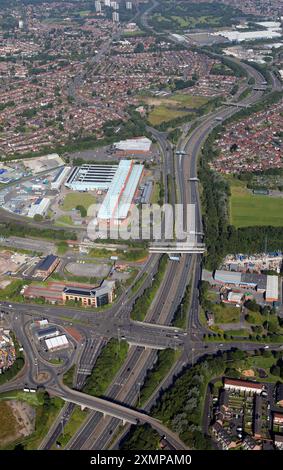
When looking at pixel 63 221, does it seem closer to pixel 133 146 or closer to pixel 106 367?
pixel 133 146

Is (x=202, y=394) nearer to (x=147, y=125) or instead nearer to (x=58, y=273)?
(x=58, y=273)

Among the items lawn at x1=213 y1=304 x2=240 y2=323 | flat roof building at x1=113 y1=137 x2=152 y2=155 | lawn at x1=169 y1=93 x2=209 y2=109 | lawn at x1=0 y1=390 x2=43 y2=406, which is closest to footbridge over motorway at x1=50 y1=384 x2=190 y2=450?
lawn at x1=0 y1=390 x2=43 y2=406

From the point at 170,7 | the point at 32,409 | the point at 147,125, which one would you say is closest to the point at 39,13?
the point at 170,7

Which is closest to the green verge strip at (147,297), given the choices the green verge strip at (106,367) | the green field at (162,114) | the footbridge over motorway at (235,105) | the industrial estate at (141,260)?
the industrial estate at (141,260)

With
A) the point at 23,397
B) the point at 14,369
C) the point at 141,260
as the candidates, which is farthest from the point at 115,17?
the point at 23,397

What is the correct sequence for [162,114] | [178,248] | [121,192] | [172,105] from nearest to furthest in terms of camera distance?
1. [178,248]
2. [121,192]
3. [162,114]
4. [172,105]

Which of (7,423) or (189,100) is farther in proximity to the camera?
(189,100)

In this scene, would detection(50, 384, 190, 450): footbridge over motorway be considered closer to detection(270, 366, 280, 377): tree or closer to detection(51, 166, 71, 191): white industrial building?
detection(270, 366, 280, 377): tree
